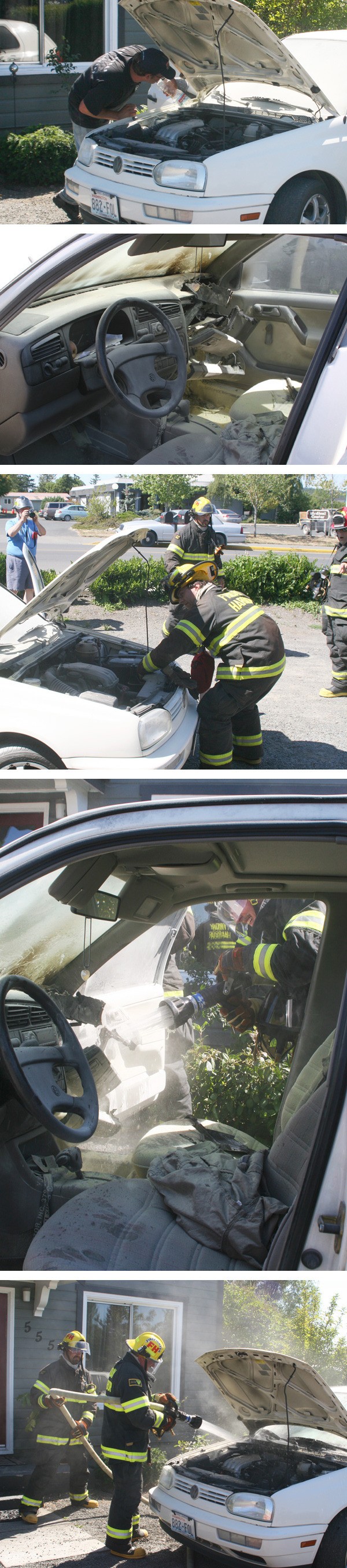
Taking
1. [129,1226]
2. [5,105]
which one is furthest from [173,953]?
[5,105]

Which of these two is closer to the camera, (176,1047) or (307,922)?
(307,922)

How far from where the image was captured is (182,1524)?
1.43 meters

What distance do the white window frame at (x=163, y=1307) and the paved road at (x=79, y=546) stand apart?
169 cm

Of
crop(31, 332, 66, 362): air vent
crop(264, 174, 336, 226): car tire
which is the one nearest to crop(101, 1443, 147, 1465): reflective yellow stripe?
crop(31, 332, 66, 362): air vent

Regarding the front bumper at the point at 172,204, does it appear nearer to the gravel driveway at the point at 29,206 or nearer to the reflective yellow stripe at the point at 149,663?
the reflective yellow stripe at the point at 149,663

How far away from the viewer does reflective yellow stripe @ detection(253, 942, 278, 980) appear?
113 inches

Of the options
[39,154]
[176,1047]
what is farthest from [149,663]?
[39,154]

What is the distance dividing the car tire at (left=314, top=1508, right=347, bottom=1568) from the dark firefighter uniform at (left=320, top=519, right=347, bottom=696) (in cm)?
172

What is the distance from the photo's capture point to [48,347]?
2.91 m

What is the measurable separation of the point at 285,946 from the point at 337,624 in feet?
2.79

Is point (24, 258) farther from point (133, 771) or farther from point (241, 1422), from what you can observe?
point (241, 1422)

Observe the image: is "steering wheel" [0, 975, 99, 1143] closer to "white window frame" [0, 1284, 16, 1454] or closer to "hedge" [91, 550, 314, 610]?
"white window frame" [0, 1284, 16, 1454]

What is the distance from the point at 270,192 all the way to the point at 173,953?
2981 mm

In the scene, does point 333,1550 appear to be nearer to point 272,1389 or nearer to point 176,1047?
point 272,1389
